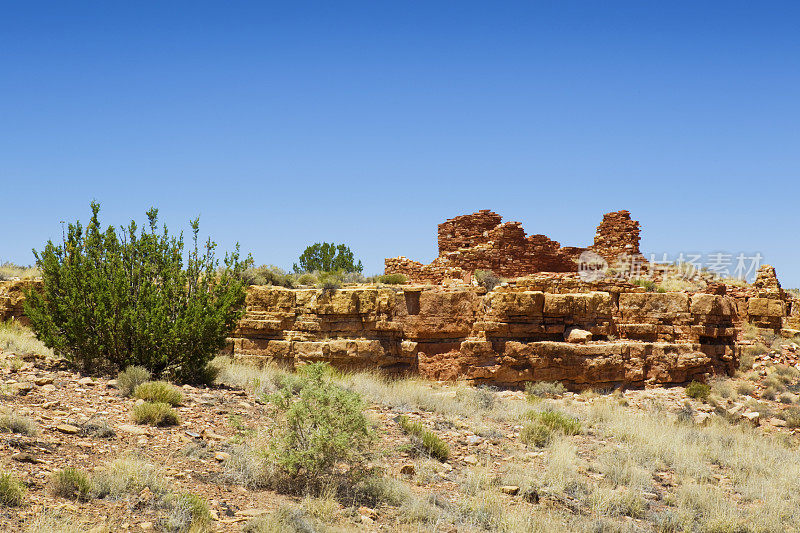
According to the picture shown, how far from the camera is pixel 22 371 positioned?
402 inches

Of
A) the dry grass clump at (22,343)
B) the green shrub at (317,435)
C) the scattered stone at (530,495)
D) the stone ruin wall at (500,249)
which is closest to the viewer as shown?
the green shrub at (317,435)

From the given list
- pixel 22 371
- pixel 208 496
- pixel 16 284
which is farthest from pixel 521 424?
pixel 16 284

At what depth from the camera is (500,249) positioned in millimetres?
23469

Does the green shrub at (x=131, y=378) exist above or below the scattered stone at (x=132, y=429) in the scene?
above

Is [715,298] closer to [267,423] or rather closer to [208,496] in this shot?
[267,423]

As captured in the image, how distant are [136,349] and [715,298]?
1441cm

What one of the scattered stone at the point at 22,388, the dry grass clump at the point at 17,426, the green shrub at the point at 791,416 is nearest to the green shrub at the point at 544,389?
the green shrub at the point at 791,416

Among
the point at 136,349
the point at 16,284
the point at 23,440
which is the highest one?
the point at 16,284

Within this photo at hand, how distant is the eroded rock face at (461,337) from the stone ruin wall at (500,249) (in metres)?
6.41

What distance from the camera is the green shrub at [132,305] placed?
35.9 feet

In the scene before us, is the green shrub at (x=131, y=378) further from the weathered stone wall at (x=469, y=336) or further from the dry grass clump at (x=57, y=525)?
the weathered stone wall at (x=469, y=336)

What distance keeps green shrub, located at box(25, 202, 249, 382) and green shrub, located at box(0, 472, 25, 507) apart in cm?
501

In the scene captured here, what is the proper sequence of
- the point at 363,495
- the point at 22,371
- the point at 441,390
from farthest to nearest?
the point at 441,390
the point at 22,371
the point at 363,495

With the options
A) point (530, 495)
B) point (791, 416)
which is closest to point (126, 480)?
point (530, 495)
